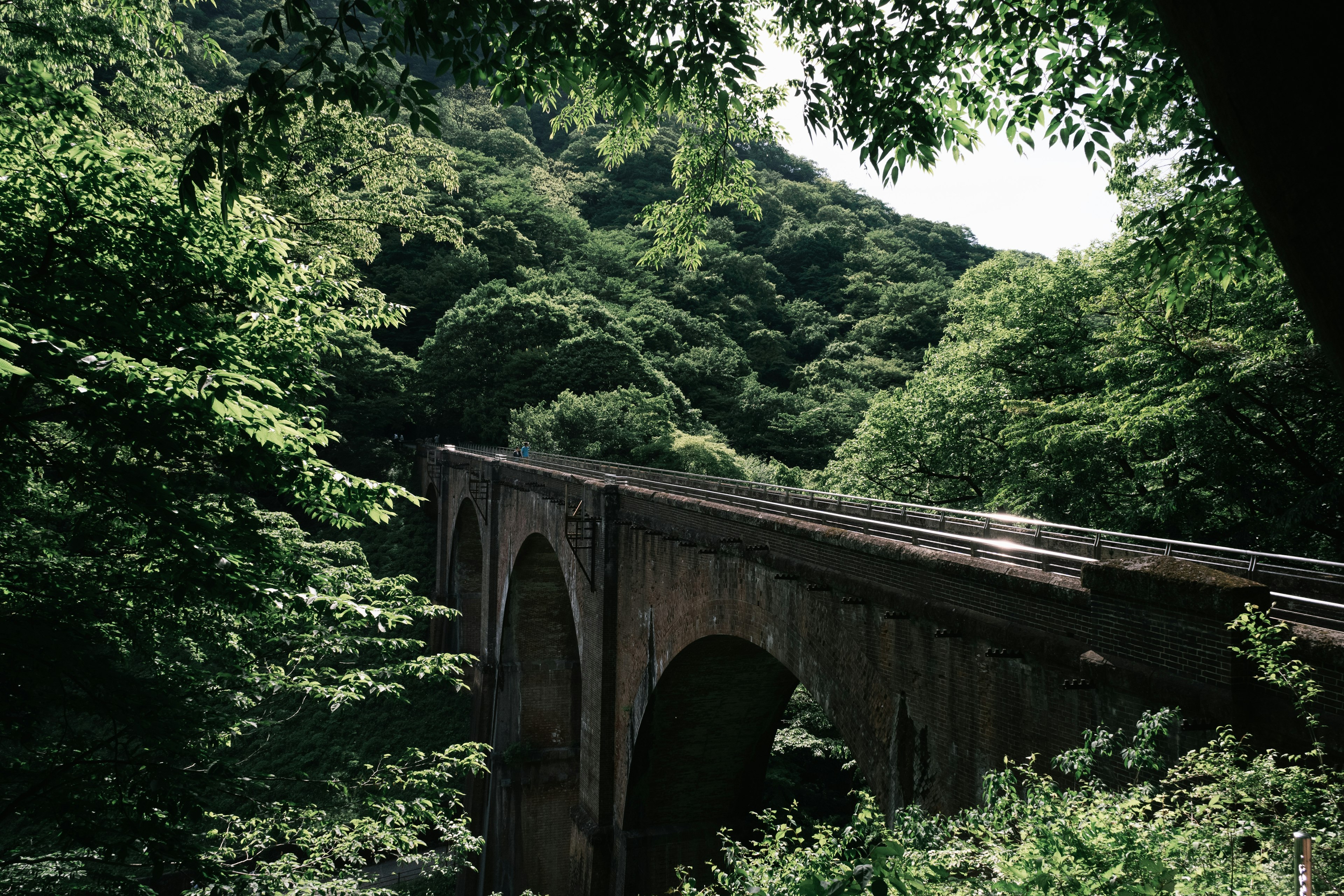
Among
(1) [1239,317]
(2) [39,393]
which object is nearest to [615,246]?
(1) [1239,317]

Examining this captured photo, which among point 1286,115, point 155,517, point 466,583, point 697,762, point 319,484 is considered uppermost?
point 1286,115

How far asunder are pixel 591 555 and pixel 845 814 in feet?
36.7

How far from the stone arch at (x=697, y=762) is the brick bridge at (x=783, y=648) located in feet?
0.14

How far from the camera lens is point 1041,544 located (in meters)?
8.72

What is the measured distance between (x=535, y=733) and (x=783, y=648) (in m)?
16.2

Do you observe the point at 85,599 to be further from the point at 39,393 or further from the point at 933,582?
the point at 933,582

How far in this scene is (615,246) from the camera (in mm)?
54406

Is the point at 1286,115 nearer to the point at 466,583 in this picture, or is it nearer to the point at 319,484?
the point at 319,484

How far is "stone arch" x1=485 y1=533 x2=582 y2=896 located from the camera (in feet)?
70.4

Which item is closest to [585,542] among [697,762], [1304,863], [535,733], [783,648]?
[697,762]

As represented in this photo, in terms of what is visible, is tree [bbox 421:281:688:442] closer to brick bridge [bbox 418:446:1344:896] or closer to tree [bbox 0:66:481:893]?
brick bridge [bbox 418:446:1344:896]

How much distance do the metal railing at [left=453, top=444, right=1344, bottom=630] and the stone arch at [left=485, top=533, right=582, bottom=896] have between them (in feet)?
29.8

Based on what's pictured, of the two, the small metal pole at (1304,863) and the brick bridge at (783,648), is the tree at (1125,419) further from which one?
the small metal pole at (1304,863)

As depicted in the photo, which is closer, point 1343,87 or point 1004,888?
point 1343,87
